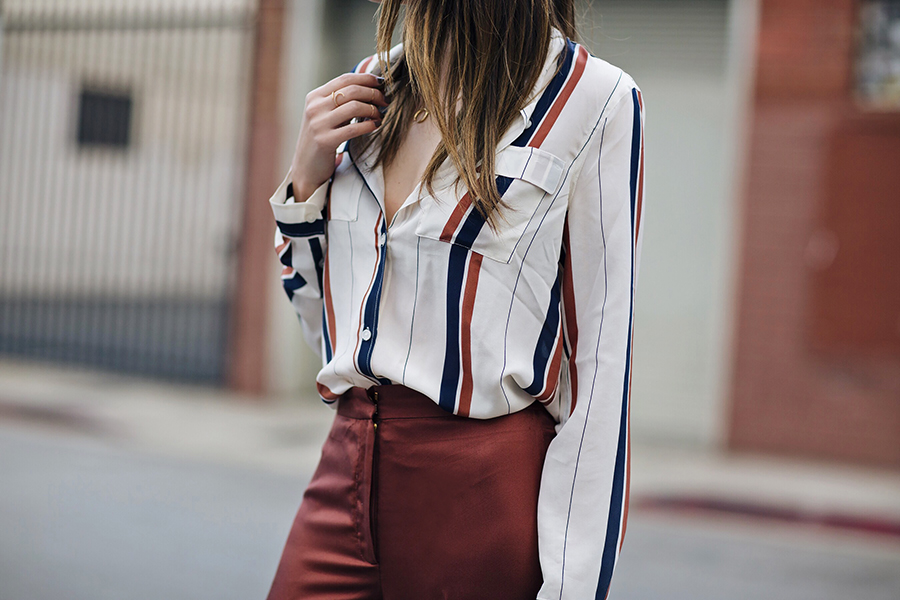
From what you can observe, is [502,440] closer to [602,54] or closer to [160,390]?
[602,54]

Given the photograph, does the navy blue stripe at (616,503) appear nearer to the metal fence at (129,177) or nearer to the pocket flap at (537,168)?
the pocket flap at (537,168)

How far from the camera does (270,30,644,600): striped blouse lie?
131 cm

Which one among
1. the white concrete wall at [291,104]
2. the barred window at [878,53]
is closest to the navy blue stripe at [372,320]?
the barred window at [878,53]

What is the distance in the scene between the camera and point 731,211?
6.17 meters

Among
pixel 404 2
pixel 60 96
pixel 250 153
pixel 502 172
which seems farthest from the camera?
pixel 60 96

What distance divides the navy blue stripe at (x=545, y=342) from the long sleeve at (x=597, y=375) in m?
0.03

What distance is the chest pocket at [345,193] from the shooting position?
144 cm

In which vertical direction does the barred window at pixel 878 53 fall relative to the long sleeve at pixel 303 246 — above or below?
above

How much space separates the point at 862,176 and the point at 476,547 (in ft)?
17.6

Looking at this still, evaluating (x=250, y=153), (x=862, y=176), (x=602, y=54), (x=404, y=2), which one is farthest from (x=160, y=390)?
(x=404, y=2)

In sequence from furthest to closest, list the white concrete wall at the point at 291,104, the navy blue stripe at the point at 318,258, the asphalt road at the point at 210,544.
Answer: the white concrete wall at the point at 291,104 → the asphalt road at the point at 210,544 → the navy blue stripe at the point at 318,258

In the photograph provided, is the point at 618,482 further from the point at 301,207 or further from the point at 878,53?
the point at 878,53

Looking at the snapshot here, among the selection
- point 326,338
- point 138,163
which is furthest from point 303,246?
point 138,163

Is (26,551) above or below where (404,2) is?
below
